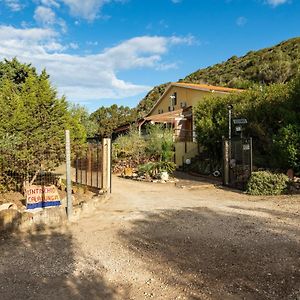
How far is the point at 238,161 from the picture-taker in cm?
1492

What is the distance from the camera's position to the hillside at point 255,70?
Answer: 4181 cm

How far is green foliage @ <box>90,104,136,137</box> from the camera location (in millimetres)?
48188

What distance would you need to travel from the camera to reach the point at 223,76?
53062 millimetres

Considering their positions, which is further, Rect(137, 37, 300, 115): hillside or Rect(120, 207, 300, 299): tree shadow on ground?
Rect(137, 37, 300, 115): hillside

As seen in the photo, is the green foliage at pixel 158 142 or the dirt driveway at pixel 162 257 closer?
the dirt driveway at pixel 162 257

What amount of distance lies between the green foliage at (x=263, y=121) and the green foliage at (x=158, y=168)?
8.43 feet

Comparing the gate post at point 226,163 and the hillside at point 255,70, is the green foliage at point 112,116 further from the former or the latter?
the gate post at point 226,163

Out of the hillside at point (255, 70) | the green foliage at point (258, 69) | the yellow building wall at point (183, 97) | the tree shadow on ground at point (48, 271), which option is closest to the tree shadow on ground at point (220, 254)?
the tree shadow on ground at point (48, 271)

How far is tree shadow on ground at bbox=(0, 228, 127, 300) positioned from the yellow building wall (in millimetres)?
23663

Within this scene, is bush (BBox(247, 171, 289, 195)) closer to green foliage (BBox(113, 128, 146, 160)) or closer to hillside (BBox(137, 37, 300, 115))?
green foliage (BBox(113, 128, 146, 160))

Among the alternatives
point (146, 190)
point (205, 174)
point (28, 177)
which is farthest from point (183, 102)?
point (28, 177)

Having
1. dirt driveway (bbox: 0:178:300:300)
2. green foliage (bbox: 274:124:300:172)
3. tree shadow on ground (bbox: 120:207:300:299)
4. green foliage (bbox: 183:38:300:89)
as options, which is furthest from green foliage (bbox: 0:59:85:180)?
green foliage (bbox: 183:38:300:89)

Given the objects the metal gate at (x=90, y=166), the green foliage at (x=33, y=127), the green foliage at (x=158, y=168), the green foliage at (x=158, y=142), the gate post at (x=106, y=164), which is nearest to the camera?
the green foliage at (x=33, y=127)

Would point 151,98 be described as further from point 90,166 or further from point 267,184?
point 267,184
